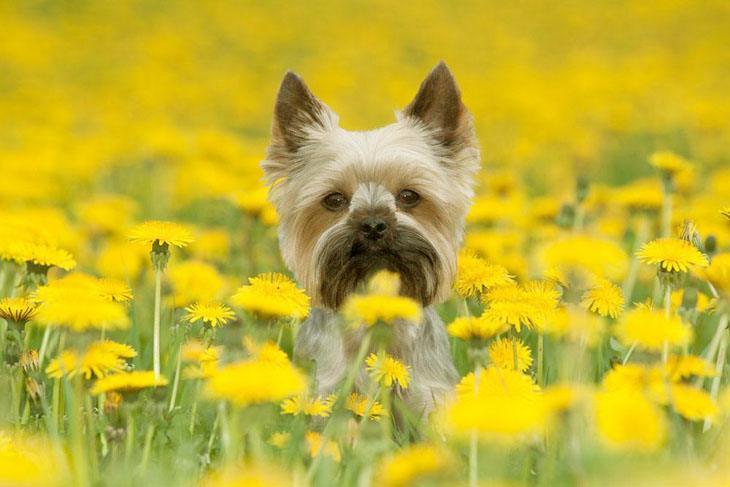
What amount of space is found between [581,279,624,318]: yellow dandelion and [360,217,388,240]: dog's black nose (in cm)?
98

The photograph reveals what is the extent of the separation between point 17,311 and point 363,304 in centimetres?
117

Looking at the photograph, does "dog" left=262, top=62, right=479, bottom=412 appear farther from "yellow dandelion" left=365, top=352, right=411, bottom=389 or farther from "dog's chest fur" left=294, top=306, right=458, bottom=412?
"yellow dandelion" left=365, top=352, right=411, bottom=389

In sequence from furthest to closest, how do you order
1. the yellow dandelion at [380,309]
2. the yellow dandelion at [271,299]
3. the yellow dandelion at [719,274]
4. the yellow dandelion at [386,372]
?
the yellow dandelion at [719,274]
the yellow dandelion at [386,372]
the yellow dandelion at [271,299]
the yellow dandelion at [380,309]

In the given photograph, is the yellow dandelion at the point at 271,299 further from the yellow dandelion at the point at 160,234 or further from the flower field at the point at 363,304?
the yellow dandelion at the point at 160,234

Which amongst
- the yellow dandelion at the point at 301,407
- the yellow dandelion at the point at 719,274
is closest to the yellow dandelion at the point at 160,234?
the yellow dandelion at the point at 301,407

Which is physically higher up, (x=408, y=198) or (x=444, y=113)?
(x=444, y=113)

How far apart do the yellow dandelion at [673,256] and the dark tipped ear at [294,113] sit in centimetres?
198

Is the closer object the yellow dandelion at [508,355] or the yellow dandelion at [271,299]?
the yellow dandelion at [271,299]

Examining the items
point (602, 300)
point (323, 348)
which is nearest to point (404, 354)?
point (323, 348)

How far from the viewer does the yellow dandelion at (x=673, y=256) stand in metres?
3.06

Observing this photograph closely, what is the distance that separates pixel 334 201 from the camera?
173 inches

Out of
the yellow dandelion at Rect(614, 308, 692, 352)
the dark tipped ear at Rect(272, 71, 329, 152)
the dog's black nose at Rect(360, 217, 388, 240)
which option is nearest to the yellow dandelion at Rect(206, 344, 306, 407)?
the yellow dandelion at Rect(614, 308, 692, 352)

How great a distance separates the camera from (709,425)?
9.98 ft

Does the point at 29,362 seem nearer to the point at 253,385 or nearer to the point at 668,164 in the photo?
the point at 253,385
